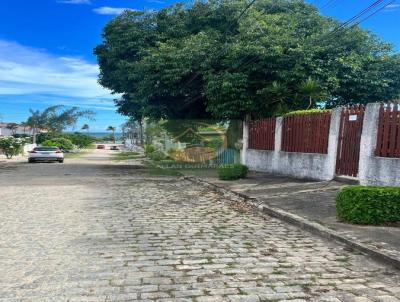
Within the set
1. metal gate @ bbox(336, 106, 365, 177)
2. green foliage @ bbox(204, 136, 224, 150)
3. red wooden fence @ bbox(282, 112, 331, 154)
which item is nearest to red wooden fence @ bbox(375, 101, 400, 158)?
metal gate @ bbox(336, 106, 365, 177)

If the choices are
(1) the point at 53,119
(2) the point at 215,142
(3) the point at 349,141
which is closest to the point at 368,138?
(3) the point at 349,141

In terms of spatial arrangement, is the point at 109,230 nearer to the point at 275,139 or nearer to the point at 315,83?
the point at 275,139

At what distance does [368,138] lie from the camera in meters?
10.2

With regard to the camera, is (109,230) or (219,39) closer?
(109,230)

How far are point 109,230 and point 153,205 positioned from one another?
2939 mm

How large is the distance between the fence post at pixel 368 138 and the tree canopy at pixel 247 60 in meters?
5.53

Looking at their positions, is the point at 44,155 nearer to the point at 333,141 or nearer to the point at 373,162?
the point at 333,141

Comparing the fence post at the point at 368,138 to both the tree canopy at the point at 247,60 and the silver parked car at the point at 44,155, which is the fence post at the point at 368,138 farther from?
the silver parked car at the point at 44,155

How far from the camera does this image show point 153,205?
9312mm

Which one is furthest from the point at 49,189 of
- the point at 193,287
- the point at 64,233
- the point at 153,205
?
the point at 193,287

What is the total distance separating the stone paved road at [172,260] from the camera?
3727 mm

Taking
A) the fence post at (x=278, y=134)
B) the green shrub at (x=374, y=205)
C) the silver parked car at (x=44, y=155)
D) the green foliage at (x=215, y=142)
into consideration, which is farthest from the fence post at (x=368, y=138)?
the silver parked car at (x=44, y=155)

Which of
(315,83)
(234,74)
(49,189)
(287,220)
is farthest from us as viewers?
(234,74)

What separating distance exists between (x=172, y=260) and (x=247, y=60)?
13710 millimetres
